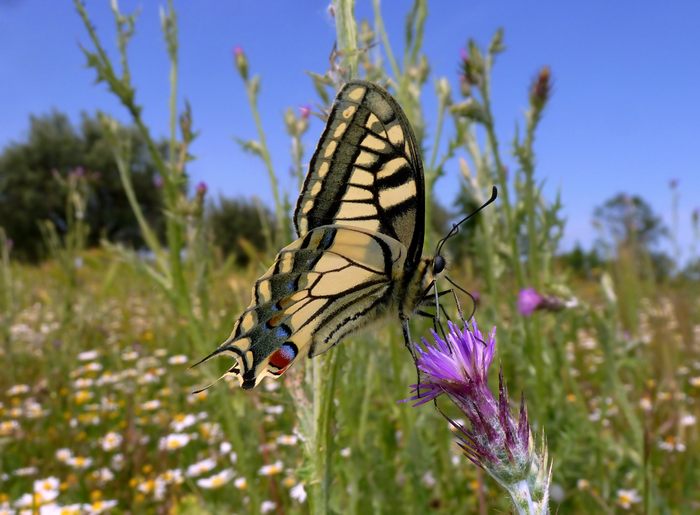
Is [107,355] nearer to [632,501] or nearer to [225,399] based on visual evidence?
[225,399]

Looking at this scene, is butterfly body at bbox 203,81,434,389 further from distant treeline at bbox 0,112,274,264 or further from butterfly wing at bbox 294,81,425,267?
distant treeline at bbox 0,112,274,264

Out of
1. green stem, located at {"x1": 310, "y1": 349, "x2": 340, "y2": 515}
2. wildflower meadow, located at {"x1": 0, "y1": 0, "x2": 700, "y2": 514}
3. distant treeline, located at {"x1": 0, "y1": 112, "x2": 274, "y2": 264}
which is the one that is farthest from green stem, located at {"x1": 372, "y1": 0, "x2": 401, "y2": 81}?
distant treeline, located at {"x1": 0, "y1": 112, "x2": 274, "y2": 264}

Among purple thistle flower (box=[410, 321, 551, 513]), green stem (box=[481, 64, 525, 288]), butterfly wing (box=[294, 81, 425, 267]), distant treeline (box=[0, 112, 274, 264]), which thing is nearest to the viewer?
purple thistle flower (box=[410, 321, 551, 513])

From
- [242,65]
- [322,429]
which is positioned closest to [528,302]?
[322,429]

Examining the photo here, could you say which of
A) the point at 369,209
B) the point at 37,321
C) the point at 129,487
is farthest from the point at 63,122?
the point at 369,209

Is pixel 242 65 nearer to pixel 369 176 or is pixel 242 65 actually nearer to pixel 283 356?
pixel 369 176

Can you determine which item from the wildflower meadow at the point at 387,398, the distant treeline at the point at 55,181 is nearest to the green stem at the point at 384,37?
the wildflower meadow at the point at 387,398

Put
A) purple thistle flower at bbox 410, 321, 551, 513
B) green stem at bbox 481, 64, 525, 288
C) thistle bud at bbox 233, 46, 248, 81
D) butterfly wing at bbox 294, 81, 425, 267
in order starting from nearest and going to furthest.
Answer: purple thistle flower at bbox 410, 321, 551, 513 → butterfly wing at bbox 294, 81, 425, 267 → green stem at bbox 481, 64, 525, 288 → thistle bud at bbox 233, 46, 248, 81

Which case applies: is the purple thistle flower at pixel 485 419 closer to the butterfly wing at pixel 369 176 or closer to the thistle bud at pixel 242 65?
the butterfly wing at pixel 369 176
